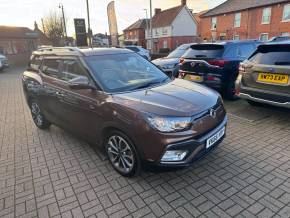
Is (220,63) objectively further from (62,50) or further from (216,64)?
(62,50)

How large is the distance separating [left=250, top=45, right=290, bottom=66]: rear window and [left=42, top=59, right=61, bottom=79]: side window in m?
3.96

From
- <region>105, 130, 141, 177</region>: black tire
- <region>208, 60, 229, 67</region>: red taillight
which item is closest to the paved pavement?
<region>105, 130, 141, 177</region>: black tire

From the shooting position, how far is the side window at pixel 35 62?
16.2ft

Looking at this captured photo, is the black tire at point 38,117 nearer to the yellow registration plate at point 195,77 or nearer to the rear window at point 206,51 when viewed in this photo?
the yellow registration plate at point 195,77

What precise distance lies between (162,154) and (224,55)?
4.45m

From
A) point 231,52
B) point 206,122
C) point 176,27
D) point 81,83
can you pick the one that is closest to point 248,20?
point 176,27

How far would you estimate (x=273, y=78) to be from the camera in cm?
445

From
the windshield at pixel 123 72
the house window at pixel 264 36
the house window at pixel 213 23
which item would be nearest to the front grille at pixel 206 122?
the windshield at pixel 123 72

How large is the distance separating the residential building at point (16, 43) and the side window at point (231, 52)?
3070cm

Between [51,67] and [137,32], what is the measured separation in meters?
54.6

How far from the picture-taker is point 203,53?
6430 mm

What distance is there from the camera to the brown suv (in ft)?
8.74

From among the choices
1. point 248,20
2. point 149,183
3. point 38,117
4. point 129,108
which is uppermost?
point 248,20

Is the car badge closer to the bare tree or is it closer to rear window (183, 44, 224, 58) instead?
rear window (183, 44, 224, 58)
